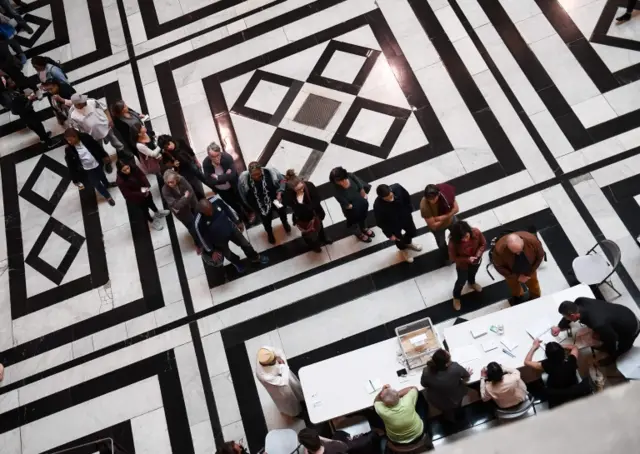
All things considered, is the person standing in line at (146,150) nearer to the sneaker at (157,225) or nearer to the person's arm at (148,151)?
the person's arm at (148,151)

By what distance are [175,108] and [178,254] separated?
7.45 feet

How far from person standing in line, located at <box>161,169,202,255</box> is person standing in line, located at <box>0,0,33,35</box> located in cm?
529

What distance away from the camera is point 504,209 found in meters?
7.19

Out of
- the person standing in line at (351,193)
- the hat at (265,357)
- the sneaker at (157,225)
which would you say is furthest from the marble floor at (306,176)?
the hat at (265,357)

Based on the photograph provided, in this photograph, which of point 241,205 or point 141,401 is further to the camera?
point 241,205

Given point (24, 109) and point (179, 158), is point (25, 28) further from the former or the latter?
point (179, 158)

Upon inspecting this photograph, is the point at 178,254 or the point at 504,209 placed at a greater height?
the point at 178,254

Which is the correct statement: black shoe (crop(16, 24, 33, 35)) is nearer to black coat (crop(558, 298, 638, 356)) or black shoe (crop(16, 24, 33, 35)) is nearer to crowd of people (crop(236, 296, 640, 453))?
crowd of people (crop(236, 296, 640, 453))

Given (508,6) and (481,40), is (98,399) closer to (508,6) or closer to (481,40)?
(481,40)

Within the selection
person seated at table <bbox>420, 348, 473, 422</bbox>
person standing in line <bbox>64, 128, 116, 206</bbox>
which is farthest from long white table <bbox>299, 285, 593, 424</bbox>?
person standing in line <bbox>64, 128, 116, 206</bbox>

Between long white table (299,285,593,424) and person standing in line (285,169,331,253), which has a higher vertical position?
person standing in line (285,169,331,253)

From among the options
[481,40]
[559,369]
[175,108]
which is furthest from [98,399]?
[481,40]

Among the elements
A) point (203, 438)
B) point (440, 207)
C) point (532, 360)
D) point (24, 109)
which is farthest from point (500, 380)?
point (24, 109)

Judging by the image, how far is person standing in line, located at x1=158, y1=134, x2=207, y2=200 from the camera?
708cm
